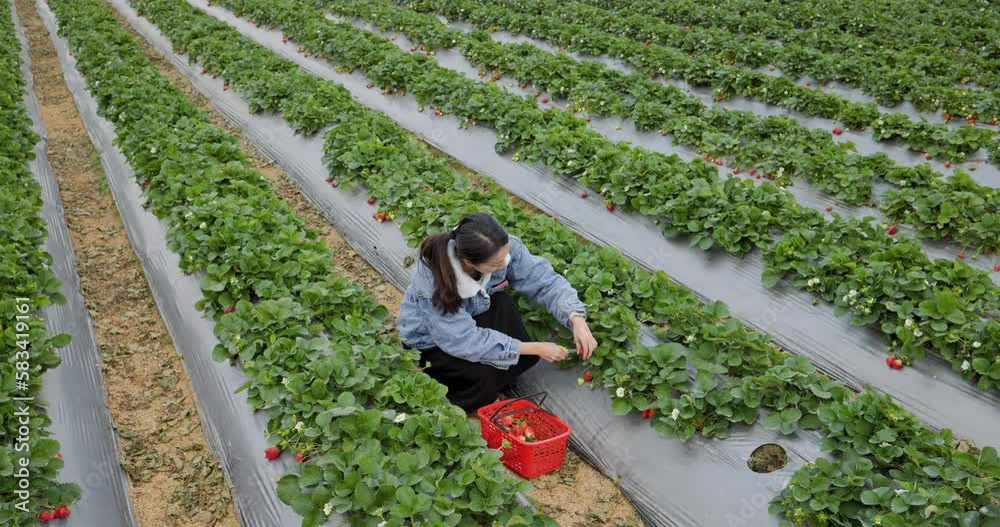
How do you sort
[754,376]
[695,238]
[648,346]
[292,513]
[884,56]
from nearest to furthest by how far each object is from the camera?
[292,513] < [754,376] < [648,346] < [695,238] < [884,56]

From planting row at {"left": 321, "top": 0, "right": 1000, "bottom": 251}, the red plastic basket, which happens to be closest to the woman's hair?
the red plastic basket

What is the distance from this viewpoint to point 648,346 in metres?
4.18

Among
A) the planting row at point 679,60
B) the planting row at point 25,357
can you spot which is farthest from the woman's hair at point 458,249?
the planting row at point 679,60

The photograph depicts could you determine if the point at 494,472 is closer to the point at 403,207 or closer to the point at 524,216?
the point at 524,216

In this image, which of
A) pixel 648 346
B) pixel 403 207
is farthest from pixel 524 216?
pixel 648 346

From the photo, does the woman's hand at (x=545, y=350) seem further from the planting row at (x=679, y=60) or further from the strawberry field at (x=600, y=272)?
the planting row at (x=679, y=60)

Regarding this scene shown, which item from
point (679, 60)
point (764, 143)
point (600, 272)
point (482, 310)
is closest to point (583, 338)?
point (482, 310)

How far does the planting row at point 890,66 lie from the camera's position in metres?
7.75

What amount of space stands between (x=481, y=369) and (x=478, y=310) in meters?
0.31

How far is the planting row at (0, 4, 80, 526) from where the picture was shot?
A: 3.26 metres

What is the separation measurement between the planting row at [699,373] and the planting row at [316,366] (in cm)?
87

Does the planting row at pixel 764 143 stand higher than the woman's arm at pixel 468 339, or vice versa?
the woman's arm at pixel 468 339

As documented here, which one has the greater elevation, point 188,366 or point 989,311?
point 989,311

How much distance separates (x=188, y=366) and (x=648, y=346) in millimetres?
2799
